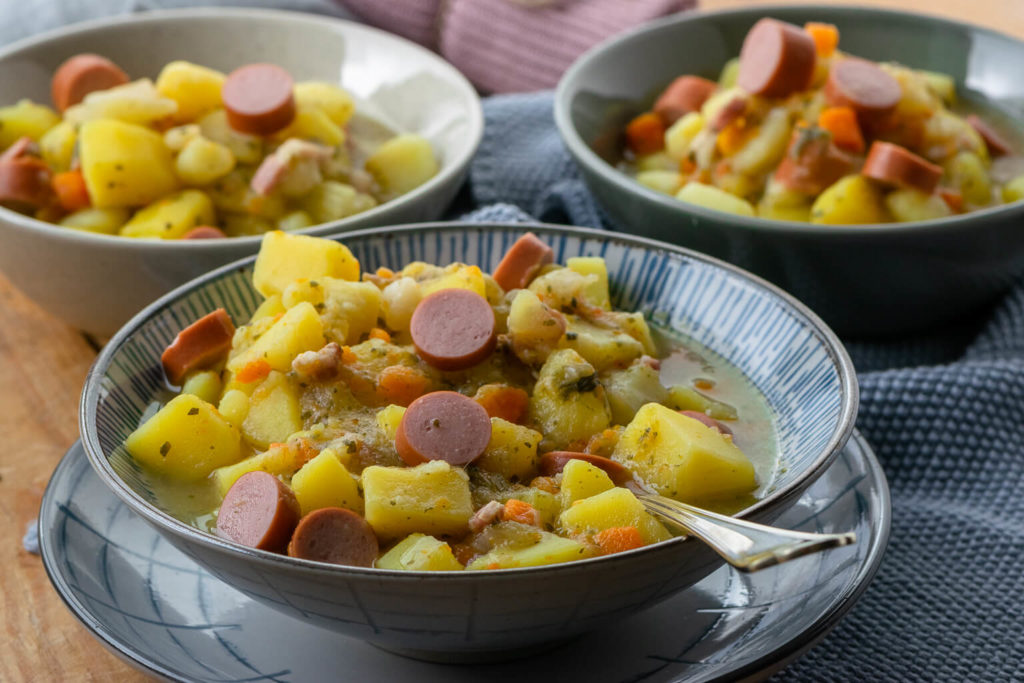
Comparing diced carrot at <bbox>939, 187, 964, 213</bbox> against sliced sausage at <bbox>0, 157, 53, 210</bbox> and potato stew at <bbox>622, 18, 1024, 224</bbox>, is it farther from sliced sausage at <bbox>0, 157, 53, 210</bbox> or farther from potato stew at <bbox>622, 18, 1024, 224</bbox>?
sliced sausage at <bbox>0, 157, 53, 210</bbox>

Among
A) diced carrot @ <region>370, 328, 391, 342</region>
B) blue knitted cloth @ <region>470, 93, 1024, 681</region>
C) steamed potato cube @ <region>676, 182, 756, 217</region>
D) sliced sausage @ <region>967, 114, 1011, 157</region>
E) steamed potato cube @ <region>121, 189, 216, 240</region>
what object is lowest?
blue knitted cloth @ <region>470, 93, 1024, 681</region>

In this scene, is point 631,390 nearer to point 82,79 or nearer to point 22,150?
point 22,150

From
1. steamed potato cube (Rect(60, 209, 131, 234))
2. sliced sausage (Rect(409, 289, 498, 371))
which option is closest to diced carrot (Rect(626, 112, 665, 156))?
steamed potato cube (Rect(60, 209, 131, 234))

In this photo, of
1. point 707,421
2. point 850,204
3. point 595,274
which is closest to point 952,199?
point 850,204

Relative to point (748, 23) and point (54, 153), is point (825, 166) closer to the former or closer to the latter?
point (748, 23)

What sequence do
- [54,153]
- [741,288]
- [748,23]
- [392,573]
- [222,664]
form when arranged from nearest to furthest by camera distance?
1. [392,573]
2. [222,664]
3. [741,288]
4. [54,153]
5. [748,23]

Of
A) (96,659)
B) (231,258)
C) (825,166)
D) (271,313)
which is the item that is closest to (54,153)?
(231,258)

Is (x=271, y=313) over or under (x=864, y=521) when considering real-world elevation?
over
